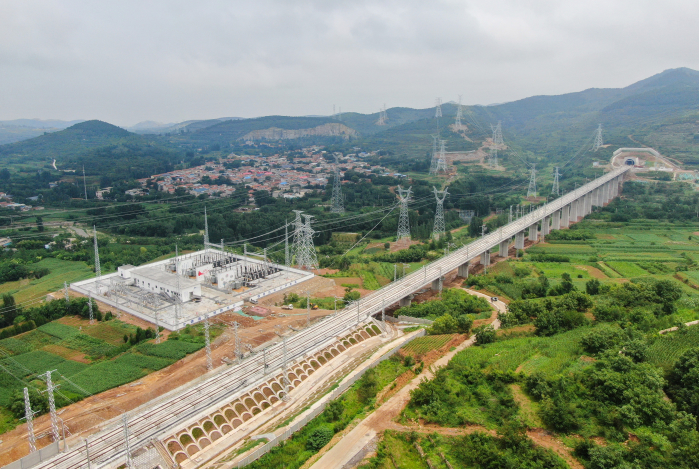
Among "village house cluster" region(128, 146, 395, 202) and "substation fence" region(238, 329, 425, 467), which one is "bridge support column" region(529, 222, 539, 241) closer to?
Answer: "substation fence" region(238, 329, 425, 467)

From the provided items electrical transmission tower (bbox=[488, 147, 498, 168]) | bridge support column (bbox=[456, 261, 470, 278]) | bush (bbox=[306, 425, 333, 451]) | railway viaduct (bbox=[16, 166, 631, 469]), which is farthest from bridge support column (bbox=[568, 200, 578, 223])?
bush (bbox=[306, 425, 333, 451])

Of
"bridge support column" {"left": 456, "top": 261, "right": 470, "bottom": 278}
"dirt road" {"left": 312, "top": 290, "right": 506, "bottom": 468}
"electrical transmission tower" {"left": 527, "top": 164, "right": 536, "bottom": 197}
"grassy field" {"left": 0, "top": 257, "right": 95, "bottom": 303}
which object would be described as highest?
"electrical transmission tower" {"left": 527, "top": 164, "right": 536, "bottom": 197}

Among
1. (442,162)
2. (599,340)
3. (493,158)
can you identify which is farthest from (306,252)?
(493,158)

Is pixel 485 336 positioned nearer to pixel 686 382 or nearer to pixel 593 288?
pixel 686 382

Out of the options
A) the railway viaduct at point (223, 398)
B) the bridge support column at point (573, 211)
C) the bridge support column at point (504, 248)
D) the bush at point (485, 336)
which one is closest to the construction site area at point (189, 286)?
the railway viaduct at point (223, 398)

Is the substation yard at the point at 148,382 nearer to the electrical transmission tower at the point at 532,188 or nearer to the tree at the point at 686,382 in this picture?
the tree at the point at 686,382

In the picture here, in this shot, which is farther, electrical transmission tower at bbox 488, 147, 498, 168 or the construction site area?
electrical transmission tower at bbox 488, 147, 498, 168
